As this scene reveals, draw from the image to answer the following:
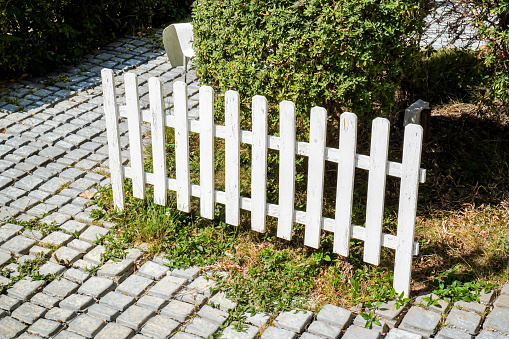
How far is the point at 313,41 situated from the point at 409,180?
133 cm

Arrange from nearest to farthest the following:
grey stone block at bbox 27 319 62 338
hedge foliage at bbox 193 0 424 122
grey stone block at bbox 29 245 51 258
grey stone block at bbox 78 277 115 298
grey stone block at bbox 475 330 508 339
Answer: grey stone block at bbox 475 330 508 339
grey stone block at bbox 27 319 62 338
grey stone block at bbox 78 277 115 298
hedge foliage at bbox 193 0 424 122
grey stone block at bbox 29 245 51 258

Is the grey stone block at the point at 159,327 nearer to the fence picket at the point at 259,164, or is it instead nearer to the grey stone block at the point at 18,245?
the fence picket at the point at 259,164

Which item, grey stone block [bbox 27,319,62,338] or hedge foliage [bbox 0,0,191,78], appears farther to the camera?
hedge foliage [bbox 0,0,191,78]

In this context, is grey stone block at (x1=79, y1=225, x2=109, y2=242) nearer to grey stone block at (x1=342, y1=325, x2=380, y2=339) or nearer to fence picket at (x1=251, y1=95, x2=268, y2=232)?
fence picket at (x1=251, y1=95, x2=268, y2=232)

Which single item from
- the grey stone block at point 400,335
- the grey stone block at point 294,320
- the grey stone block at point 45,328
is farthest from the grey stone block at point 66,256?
the grey stone block at point 400,335

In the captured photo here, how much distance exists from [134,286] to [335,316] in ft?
4.56

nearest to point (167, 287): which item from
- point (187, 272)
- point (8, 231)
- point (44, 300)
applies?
point (187, 272)

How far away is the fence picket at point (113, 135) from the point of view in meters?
4.57

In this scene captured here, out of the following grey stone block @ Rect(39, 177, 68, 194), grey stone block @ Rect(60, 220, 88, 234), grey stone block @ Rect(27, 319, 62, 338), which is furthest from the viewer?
grey stone block @ Rect(39, 177, 68, 194)

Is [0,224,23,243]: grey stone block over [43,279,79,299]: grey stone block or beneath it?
over

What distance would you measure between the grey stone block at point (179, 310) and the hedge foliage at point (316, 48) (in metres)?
1.72

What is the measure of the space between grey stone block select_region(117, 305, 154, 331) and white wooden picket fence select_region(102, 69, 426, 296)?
0.95 metres

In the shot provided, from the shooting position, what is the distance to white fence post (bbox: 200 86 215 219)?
4.20 meters

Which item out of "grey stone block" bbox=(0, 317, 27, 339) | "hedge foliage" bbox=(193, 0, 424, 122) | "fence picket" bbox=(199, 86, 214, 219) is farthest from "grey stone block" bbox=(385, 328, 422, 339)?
"grey stone block" bbox=(0, 317, 27, 339)
